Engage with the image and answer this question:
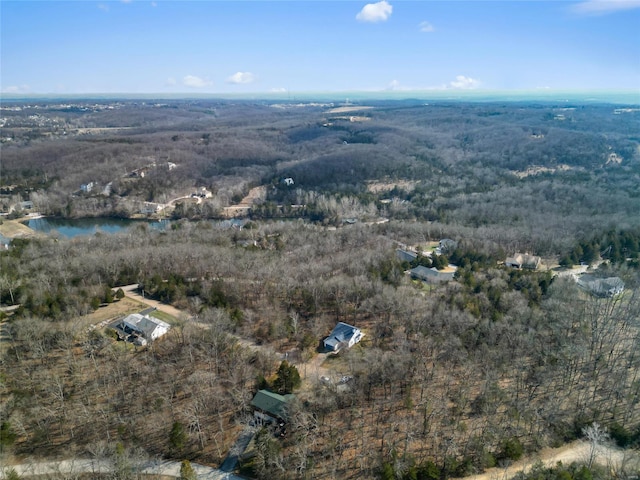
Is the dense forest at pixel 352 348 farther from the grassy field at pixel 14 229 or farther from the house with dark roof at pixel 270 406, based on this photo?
the grassy field at pixel 14 229

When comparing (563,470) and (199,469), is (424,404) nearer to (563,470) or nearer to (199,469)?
(563,470)

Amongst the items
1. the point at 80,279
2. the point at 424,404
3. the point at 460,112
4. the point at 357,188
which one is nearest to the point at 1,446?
the point at 80,279

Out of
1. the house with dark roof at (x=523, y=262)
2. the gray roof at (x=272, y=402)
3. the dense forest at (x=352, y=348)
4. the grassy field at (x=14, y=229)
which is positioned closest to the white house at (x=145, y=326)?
the dense forest at (x=352, y=348)

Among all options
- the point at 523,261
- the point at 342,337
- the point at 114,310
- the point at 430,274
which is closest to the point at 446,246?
the point at 523,261

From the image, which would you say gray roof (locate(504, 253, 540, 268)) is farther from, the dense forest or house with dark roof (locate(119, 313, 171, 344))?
house with dark roof (locate(119, 313, 171, 344))

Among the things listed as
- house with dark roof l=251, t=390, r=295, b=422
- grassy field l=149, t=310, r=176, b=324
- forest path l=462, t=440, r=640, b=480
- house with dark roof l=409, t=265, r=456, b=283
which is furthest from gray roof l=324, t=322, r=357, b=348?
house with dark roof l=409, t=265, r=456, b=283

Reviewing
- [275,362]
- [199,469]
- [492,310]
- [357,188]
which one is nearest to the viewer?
[199,469]

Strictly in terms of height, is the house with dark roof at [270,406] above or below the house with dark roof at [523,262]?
below
